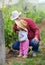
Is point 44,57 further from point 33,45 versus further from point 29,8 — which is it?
point 29,8

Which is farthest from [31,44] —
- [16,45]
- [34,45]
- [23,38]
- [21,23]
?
[21,23]

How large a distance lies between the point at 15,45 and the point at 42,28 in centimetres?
346

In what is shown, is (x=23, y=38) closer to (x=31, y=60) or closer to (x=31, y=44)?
(x=31, y=44)

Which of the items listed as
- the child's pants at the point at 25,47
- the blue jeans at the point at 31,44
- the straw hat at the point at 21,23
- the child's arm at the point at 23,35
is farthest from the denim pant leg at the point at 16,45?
the straw hat at the point at 21,23

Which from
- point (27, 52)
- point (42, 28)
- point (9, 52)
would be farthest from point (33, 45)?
point (42, 28)

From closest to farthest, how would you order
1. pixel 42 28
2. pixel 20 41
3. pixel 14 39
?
pixel 20 41 → pixel 14 39 → pixel 42 28

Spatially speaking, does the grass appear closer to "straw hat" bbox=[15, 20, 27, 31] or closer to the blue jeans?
the blue jeans

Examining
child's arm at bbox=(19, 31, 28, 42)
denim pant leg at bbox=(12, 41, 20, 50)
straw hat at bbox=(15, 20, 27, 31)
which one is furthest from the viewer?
denim pant leg at bbox=(12, 41, 20, 50)

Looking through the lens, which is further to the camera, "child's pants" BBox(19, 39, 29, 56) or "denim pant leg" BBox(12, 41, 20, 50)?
"denim pant leg" BBox(12, 41, 20, 50)

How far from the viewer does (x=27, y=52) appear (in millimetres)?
6703

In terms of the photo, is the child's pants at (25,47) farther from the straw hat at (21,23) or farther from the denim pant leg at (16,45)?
the straw hat at (21,23)

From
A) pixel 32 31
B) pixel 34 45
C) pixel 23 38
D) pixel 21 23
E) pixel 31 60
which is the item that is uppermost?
pixel 21 23

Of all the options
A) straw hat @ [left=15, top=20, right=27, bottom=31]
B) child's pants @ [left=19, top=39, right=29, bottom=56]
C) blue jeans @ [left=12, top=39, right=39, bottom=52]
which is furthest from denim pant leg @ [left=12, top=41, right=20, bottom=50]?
straw hat @ [left=15, top=20, right=27, bottom=31]

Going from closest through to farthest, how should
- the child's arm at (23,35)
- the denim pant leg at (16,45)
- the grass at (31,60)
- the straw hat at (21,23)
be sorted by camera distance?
the grass at (31,60), the straw hat at (21,23), the child's arm at (23,35), the denim pant leg at (16,45)
